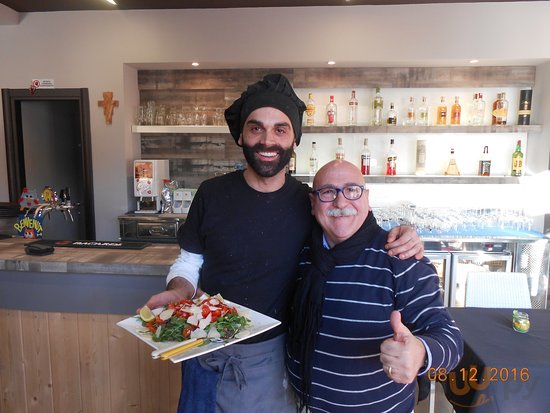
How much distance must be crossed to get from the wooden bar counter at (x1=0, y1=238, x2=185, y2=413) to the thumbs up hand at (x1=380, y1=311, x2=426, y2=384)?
1.23 metres

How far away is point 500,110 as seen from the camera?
376 centimetres

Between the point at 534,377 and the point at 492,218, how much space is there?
2.54 metres

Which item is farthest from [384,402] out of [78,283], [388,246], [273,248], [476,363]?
[78,283]

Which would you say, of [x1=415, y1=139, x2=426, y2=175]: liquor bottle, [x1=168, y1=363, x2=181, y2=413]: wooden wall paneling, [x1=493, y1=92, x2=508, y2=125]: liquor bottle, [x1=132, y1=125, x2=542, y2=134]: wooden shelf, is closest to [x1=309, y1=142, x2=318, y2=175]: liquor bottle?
[x1=132, y1=125, x2=542, y2=134]: wooden shelf

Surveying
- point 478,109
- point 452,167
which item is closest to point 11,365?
point 452,167

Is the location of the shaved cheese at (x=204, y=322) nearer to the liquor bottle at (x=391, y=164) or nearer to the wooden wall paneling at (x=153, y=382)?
the wooden wall paneling at (x=153, y=382)

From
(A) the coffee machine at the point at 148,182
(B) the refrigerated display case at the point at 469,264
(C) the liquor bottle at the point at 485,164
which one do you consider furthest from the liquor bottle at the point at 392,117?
(A) the coffee machine at the point at 148,182

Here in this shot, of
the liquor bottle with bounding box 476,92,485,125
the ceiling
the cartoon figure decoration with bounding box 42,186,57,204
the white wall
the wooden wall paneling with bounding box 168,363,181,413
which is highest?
the ceiling

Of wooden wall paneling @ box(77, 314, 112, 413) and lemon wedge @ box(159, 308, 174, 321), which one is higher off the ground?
lemon wedge @ box(159, 308, 174, 321)

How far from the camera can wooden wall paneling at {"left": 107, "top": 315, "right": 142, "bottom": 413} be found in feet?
6.48

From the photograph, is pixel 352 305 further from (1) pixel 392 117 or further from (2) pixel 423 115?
(2) pixel 423 115

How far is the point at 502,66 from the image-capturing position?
3.78m

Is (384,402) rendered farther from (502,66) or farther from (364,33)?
(502,66)

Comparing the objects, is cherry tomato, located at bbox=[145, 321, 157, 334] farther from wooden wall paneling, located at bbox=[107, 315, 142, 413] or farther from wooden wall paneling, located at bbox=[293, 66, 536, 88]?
wooden wall paneling, located at bbox=[293, 66, 536, 88]
